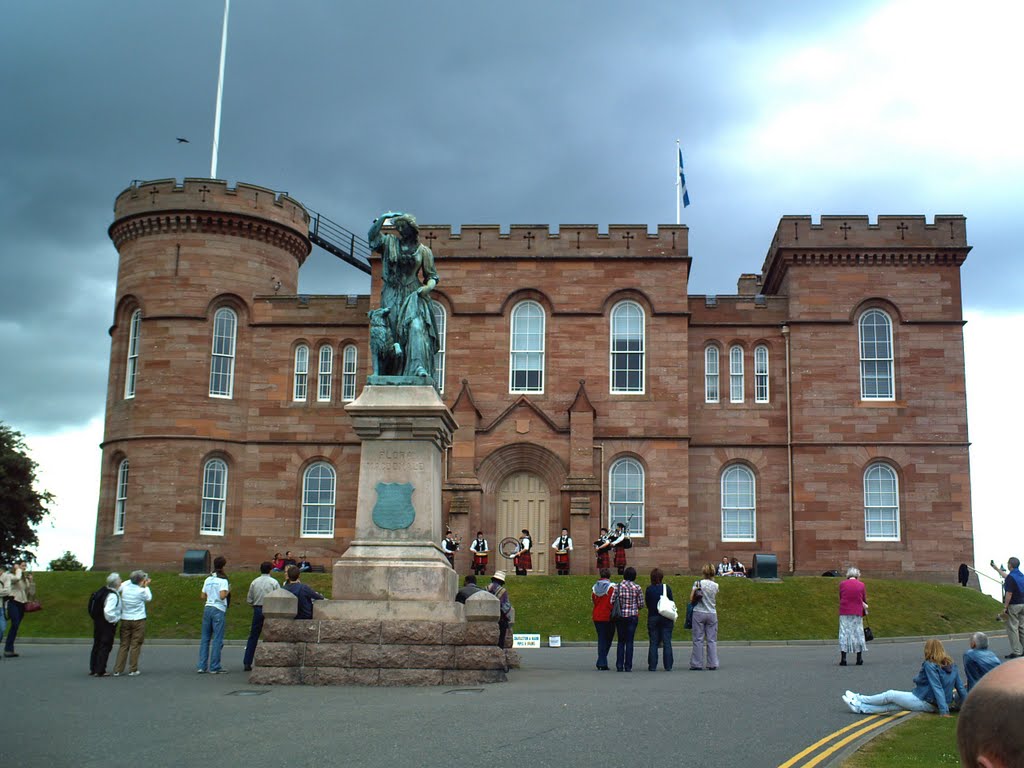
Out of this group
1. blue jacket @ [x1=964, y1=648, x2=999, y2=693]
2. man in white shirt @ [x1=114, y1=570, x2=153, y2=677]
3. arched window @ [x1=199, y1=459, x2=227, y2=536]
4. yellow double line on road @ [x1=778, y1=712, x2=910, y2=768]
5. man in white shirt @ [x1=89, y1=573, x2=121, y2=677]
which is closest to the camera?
yellow double line on road @ [x1=778, y1=712, x2=910, y2=768]

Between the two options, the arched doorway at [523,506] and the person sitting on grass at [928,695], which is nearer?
the person sitting on grass at [928,695]

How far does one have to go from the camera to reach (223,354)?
122 ft

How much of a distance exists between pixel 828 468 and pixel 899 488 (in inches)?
85.2

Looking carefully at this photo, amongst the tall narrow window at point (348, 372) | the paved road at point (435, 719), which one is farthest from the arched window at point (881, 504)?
the paved road at point (435, 719)

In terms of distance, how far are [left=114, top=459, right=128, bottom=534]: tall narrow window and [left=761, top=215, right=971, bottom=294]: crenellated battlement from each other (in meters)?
21.6

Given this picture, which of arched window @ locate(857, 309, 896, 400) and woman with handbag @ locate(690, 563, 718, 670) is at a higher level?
arched window @ locate(857, 309, 896, 400)

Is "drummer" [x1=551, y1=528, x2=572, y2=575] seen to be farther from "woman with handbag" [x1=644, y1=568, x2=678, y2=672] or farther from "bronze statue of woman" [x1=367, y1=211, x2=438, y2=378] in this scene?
"bronze statue of woman" [x1=367, y1=211, x2=438, y2=378]

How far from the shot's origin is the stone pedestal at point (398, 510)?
15.7 m

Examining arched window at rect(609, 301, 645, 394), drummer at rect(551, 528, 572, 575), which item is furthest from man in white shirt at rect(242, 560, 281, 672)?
arched window at rect(609, 301, 645, 394)

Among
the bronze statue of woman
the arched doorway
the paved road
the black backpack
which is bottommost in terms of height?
the paved road

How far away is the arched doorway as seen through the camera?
3512 cm

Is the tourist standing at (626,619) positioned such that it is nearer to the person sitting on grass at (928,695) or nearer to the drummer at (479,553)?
the person sitting on grass at (928,695)

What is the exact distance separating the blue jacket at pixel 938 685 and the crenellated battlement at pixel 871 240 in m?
24.6

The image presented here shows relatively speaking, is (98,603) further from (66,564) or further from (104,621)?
(66,564)
